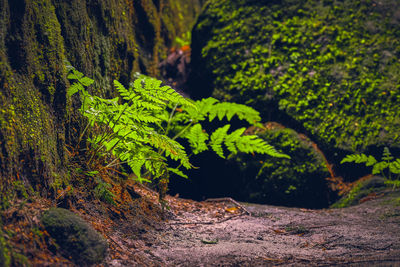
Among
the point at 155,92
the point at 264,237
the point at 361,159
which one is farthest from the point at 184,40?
the point at 264,237

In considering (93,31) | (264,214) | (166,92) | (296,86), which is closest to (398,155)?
(296,86)

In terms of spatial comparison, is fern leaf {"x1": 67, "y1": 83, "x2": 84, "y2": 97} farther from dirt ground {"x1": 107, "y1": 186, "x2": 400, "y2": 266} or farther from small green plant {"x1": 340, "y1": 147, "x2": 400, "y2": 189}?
small green plant {"x1": 340, "y1": 147, "x2": 400, "y2": 189}

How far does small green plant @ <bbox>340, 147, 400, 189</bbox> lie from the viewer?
3.70m

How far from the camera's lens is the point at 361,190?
404 cm

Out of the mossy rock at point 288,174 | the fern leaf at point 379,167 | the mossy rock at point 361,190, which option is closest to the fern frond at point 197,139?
the mossy rock at point 288,174

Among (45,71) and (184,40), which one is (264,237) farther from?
(184,40)

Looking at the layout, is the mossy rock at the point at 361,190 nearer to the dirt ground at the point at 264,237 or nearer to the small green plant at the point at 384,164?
the small green plant at the point at 384,164

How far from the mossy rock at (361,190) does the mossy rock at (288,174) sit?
0.25m

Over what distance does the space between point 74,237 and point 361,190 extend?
12.0 feet

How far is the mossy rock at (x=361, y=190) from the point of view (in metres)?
3.95

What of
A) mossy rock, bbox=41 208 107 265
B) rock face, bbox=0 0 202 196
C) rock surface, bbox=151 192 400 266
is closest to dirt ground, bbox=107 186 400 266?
rock surface, bbox=151 192 400 266

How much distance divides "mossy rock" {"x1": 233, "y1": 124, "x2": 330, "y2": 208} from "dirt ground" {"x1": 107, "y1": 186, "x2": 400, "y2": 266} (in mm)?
771

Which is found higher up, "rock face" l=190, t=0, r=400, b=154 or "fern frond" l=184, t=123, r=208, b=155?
"rock face" l=190, t=0, r=400, b=154

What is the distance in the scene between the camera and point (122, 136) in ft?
8.57
